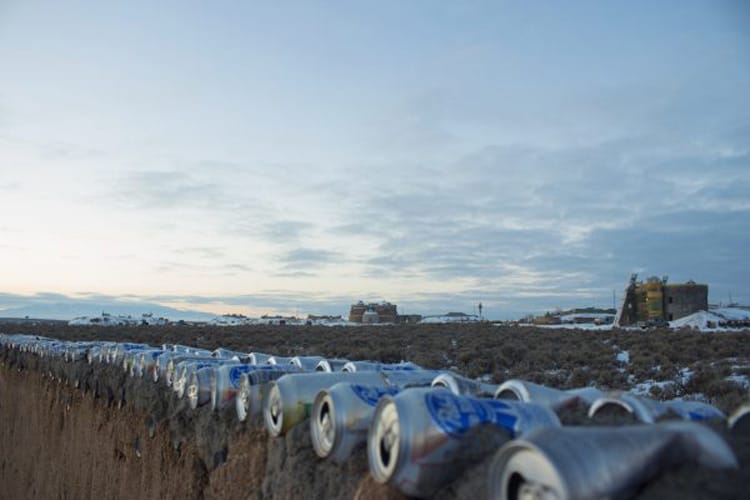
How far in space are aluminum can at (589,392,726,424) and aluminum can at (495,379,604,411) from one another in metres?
0.08

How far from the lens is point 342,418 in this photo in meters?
1.59

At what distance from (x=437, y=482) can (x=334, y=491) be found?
0.45 meters

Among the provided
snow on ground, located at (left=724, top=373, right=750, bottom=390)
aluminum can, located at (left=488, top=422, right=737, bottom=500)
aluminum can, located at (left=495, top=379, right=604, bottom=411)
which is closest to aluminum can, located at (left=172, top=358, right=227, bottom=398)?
aluminum can, located at (left=495, top=379, right=604, bottom=411)

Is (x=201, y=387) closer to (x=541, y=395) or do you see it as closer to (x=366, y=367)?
(x=366, y=367)

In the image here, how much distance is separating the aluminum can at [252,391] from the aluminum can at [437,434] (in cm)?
87

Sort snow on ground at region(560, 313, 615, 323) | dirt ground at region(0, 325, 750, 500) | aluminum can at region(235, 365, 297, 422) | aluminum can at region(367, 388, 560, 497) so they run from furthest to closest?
snow on ground at region(560, 313, 615, 323) → aluminum can at region(235, 365, 297, 422) → dirt ground at region(0, 325, 750, 500) → aluminum can at region(367, 388, 560, 497)

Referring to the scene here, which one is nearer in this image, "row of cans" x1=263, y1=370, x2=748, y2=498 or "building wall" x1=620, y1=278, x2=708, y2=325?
"row of cans" x1=263, y1=370, x2=748, y2=498

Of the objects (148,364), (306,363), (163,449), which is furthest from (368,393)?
(148,364)

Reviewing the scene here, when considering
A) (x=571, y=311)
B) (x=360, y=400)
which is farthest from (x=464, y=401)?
(x=571, y=311)

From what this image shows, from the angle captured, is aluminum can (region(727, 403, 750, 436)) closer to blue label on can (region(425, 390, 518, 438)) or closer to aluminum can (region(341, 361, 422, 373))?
blue label on can (region(425, 390, 518, 438))

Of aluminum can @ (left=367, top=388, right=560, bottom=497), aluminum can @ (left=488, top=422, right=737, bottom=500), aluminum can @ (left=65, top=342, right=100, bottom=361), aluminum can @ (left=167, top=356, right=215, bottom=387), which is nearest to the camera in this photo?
aluminum can @ (left=488, top=422, right=737, bottom=500)

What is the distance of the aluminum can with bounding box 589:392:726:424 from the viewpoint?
1483mm

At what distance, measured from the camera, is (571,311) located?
84438 mm

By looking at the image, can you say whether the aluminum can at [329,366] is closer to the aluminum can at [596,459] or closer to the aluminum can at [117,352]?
the aluminum can at [596,459]
